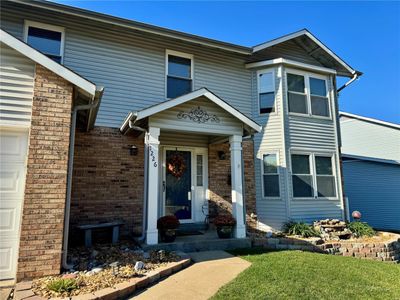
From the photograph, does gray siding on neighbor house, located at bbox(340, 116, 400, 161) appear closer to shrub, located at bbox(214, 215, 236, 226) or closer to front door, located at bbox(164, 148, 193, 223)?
front door, located at bbox(164, 148, 193, 223)

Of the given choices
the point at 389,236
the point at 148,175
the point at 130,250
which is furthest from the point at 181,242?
the point at 389,236

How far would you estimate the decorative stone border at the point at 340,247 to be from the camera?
7.07 meters

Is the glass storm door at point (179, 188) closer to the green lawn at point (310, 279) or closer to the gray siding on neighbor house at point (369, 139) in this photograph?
the green lawn at point (310, 279)

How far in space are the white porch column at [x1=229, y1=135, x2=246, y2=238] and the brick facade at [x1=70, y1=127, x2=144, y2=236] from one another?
2549mm

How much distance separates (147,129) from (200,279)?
3505 mm

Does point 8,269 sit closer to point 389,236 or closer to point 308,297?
point 308,297

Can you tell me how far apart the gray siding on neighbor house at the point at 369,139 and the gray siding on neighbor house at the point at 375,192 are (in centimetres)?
199

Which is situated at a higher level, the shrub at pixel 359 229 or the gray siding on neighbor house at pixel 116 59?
the gray siding on neighbor house at pixel 116 59

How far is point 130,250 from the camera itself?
5738 mm

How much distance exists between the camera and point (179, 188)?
26.6ft

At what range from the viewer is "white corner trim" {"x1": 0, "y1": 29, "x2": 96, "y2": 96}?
14.2 feet

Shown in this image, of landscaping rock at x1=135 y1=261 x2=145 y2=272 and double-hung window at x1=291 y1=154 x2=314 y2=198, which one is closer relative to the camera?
landscaping rock at x1=135 y1=261 x2=145 y2=272

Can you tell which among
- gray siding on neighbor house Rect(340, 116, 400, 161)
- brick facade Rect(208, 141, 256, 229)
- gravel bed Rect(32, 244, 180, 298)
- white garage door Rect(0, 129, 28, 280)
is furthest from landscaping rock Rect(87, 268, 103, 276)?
gray siding on neighbor house Rect(340, 116, 400, 161)

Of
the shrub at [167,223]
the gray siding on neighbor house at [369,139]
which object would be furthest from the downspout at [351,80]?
the shrub at [167,223]
